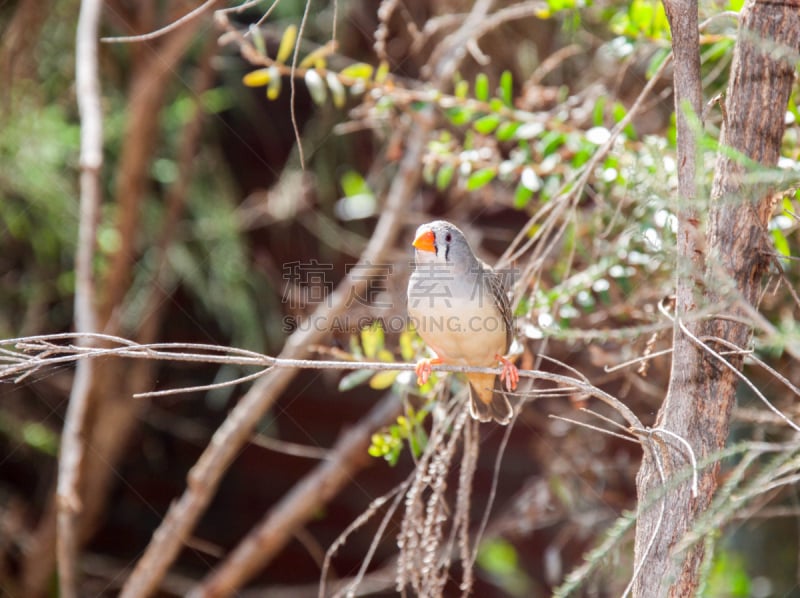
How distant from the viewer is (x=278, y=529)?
11.3 ft

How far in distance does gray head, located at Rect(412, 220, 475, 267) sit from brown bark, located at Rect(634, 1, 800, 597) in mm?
1130

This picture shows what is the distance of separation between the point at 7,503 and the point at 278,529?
2032mm

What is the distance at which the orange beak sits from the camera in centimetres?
268

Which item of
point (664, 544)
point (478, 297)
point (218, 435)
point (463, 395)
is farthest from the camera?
point (218, 435)

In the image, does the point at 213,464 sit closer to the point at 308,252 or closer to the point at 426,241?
the point at 426,241

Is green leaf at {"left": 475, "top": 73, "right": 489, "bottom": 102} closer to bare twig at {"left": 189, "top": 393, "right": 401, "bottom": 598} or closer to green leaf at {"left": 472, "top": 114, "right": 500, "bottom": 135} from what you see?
green leaf at {"left": 472, "top": 114, "right": 500, "bottom": 135}

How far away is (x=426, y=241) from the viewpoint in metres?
2.69

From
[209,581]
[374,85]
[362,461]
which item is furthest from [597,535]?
[374,85]

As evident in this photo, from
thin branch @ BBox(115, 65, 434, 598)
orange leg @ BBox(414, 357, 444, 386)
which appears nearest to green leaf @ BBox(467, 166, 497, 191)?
thin branch @ BBox(115, 65, 434, 598)

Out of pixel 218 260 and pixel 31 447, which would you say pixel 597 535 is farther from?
pixel 31 447

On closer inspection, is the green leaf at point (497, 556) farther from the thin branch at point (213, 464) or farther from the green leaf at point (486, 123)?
the green leaf at point (486, 123)

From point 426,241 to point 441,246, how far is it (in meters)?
0.07

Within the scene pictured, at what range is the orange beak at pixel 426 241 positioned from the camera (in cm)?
268

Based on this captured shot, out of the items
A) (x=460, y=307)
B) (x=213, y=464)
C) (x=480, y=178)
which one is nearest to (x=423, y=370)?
(x=460, y=307)
